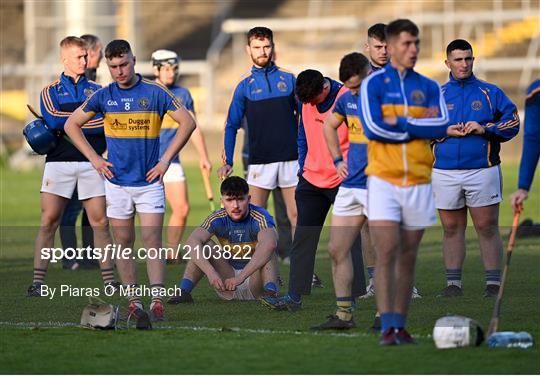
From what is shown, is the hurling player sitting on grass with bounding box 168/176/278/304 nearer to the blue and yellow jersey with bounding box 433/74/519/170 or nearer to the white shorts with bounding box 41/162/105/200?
the white shorts with bounding box 41/162/105/200

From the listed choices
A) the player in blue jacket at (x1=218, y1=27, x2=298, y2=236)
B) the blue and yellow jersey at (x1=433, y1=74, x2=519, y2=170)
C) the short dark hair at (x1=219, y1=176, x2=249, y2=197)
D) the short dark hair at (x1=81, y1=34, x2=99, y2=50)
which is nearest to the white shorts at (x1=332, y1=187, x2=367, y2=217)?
the short dark hair at (x1=219, y1=176, x2=249, y2=197)

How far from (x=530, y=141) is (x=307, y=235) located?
280 centimetres

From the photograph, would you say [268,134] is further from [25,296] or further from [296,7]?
[296,7]

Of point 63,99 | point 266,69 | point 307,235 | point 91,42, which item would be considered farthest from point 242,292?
point 91,42

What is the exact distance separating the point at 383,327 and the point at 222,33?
38502 millimetres

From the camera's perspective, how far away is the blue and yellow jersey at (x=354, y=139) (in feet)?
29.8

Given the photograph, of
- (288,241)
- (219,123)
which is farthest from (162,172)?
(219,123)

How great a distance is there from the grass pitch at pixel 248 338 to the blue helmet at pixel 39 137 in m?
1.30

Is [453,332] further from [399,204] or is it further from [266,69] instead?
[266,69]

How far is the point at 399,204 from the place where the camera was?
26.2 ft

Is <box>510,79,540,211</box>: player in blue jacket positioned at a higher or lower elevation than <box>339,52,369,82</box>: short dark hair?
lower

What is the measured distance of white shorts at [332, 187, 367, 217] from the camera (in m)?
9.00

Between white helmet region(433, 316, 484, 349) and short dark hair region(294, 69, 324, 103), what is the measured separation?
8.40ft

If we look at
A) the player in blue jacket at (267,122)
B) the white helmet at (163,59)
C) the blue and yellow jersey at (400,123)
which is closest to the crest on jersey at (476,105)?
the player in blue jacket at (267,122)
